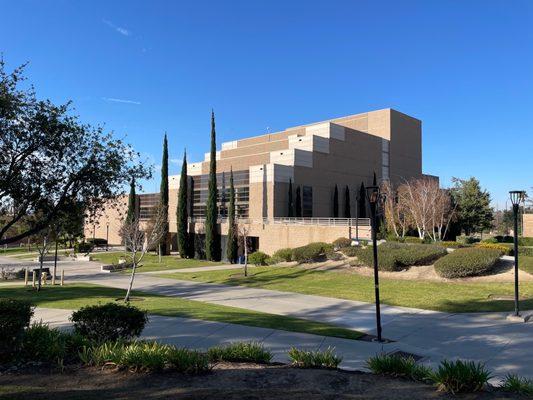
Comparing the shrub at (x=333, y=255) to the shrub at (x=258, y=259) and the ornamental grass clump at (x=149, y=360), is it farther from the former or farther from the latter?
the ornamental grass clump at (x=149, y=360)

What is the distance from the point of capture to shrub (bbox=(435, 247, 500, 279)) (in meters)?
20.3

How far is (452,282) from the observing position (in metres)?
20.5

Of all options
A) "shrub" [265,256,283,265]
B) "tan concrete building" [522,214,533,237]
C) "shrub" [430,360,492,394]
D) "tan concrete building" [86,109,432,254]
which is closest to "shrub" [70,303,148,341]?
"shrub" [430,360,492,394]

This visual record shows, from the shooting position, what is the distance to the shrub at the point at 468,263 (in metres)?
20.3

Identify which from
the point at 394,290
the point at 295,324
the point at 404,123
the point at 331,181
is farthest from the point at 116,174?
the point at 404,123

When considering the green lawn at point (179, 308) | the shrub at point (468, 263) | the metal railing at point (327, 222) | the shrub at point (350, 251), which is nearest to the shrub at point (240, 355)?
the green lawn at point (179, 308)

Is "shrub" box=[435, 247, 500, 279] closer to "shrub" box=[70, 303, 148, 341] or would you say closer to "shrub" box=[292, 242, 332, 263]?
"shrub" box=[292, 242, 332, 263]

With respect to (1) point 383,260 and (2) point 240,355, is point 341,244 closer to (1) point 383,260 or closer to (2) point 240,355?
(1) point 383,260

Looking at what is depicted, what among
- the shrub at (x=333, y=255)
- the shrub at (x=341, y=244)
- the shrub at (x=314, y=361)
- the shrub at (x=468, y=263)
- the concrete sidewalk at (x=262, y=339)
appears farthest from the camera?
the shrub at (x=341, y=244)

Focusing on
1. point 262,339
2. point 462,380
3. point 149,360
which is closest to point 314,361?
point 462,380

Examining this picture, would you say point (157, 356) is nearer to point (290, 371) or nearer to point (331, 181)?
point (290, 371)

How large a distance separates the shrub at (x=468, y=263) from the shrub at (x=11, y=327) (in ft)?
59.6

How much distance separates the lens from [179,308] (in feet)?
51.3

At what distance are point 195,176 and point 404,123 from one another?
34953 mm
